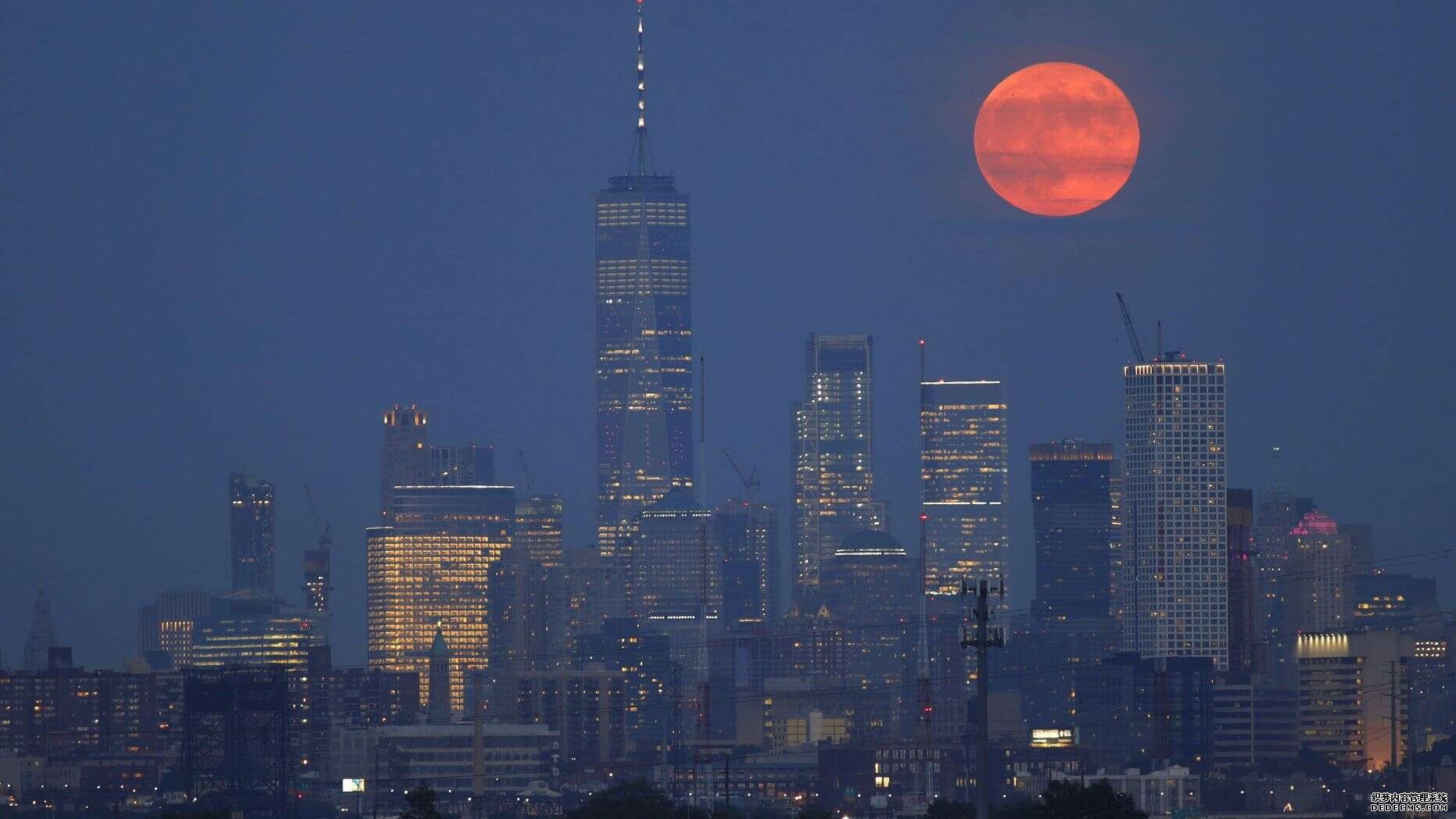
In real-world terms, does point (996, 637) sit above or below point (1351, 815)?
above

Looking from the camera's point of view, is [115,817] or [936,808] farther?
[936,808]

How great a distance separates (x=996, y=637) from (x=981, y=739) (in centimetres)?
326

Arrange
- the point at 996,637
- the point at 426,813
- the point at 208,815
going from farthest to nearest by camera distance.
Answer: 1. the point at 208,815
2. the point at 426,813
3. the point at 996,637

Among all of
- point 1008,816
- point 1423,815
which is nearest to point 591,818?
point 1008,816

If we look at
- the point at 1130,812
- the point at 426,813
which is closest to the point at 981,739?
the point at 426,813

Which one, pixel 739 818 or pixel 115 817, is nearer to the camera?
pixel 115 817

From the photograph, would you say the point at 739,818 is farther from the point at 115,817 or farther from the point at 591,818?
the point at 115,817

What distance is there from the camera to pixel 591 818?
146375 millimetres

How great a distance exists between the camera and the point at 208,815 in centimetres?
12925

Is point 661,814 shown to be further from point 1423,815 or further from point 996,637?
point 996,637

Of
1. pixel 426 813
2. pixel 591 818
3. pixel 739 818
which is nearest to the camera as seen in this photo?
pixel 426 813

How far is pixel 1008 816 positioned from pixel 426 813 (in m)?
33.6

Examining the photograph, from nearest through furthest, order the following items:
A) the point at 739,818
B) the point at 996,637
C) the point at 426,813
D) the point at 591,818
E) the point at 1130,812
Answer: the point at 996,637 → the point at 426,813 → the point at 1130,812 → the point at 591,818 → the point at 739,818

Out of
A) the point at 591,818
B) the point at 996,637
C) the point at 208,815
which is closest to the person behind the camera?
the point at 996,637
